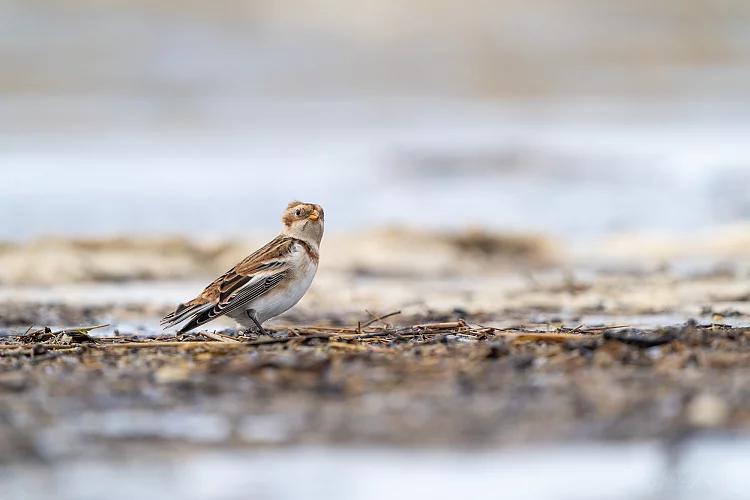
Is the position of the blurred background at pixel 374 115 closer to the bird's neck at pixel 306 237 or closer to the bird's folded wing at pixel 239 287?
the bird's neck at pixel 306 237

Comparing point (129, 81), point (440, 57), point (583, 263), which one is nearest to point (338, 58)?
point (440, 57)

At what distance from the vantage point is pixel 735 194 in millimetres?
15648

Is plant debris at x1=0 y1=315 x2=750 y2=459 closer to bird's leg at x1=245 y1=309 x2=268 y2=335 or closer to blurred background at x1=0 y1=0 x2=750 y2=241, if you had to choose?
bird's leg at x1=245 y1=309 x2=268 y2=335

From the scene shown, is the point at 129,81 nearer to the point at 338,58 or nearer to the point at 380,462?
the point at 338,58

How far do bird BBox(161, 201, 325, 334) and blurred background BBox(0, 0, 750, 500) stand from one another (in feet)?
3.01

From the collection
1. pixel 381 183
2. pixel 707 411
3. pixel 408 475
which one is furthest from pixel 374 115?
pixel 408 475

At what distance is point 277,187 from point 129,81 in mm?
15597

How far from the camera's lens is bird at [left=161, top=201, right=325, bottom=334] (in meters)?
6.60

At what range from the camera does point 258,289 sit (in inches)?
263

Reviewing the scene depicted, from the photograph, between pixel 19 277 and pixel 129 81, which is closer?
pixel 19 277

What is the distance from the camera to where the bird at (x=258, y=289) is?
6602 millimetres

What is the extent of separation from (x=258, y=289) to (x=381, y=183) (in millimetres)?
11305

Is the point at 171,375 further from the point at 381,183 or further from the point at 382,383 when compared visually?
the point at 381,183

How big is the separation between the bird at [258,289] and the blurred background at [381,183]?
0.92 metres
